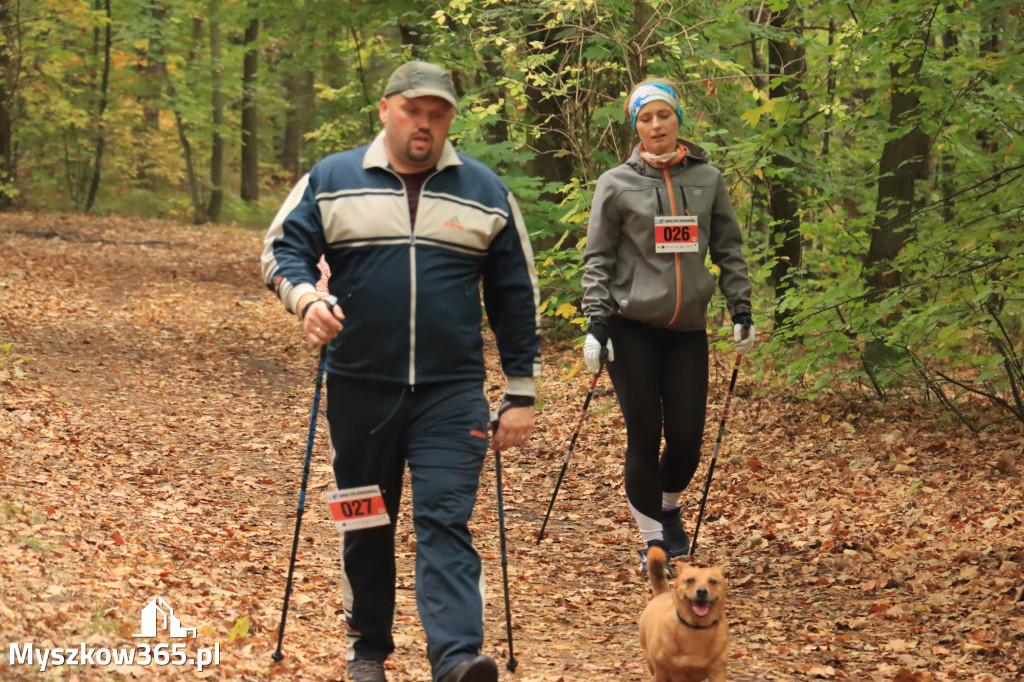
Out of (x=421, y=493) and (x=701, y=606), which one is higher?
(x=421, y=493)

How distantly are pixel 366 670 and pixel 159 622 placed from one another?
117cm

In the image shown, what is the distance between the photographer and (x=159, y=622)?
4.64 metres

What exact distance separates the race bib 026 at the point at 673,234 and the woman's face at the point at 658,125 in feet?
1.28

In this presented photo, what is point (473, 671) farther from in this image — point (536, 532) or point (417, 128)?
point (536, 532)

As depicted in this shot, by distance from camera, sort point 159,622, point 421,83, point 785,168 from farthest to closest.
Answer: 1. point 785,168
2. point 159,622
3. point 421,83

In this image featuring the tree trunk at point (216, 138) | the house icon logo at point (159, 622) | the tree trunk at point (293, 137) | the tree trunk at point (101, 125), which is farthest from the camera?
the tree trunk at point (293, 137)

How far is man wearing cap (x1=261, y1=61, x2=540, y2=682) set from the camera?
3.75 meters

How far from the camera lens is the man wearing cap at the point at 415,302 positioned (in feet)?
12.3

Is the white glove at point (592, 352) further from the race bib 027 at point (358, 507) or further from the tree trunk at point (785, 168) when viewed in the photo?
the tree trunk at point (785, 168)

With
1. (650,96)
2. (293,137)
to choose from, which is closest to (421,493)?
(650,96)

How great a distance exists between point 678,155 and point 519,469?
455 centimetres

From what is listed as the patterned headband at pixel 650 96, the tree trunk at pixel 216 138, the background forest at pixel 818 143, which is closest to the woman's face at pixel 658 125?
the patterned headband at pixel 650 96
